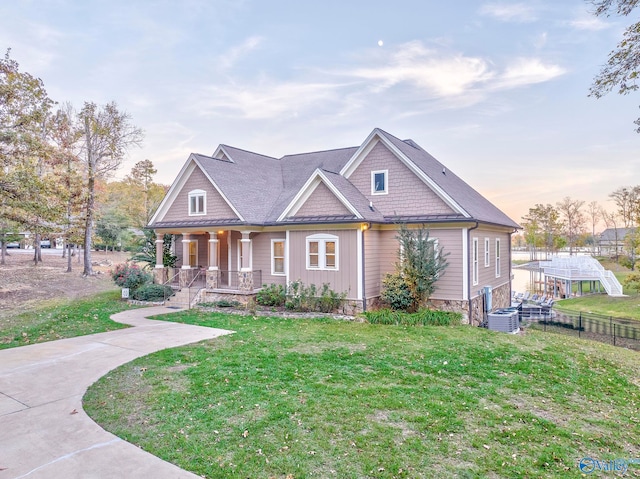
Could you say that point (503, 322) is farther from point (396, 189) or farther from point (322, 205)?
point (322, 205)

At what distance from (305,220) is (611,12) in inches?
394

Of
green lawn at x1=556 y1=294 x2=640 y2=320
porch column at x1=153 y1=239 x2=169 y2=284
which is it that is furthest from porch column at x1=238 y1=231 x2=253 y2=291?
green lawn at x1=556 y1=294 x2=640 y2=320

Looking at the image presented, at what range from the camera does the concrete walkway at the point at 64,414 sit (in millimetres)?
3951

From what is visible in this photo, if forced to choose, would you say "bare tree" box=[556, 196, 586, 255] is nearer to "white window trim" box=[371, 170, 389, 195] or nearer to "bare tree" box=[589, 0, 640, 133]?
"white window trim" box=[371, 170, 389, 195]

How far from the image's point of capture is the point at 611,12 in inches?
289

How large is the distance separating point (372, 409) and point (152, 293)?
13558 millimetres

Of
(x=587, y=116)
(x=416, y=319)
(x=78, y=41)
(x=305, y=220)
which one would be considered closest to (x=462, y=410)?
(x=416, y=319)

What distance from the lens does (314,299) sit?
45.3 ft

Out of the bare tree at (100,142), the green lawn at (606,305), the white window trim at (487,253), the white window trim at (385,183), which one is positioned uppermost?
the bare tree at (100,142)

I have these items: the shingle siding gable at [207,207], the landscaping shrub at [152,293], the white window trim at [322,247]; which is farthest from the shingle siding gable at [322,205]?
the landscaping shrub at [152,293]

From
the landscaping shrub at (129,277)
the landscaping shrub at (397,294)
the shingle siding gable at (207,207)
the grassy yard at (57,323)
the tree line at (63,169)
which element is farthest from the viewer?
the landscaping shrub at (129,277)

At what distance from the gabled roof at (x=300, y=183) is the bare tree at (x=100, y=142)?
36.6ft

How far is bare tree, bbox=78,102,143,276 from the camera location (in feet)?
86.0

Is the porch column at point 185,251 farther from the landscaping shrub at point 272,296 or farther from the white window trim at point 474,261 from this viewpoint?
the white window trim at point 474,261
